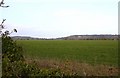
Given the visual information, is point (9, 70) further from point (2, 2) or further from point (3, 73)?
point (2, 2)

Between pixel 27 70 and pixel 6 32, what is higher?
pixel 6 32

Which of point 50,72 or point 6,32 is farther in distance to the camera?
point 6,32

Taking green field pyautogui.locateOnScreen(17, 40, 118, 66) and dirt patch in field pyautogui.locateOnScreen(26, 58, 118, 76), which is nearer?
dirt patch in field pyautogui.locateOnScreen(26, 58, 118, 76)

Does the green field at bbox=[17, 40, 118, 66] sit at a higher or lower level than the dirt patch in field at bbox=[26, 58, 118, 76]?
lower

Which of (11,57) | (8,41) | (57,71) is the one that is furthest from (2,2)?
(8,41)

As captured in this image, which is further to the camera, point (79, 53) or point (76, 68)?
point (79, 53)

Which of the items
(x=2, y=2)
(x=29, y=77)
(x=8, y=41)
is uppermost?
(x=2, y=2)

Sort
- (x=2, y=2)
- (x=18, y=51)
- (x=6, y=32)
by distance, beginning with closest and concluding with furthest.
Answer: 1. (x=2, y=2)
2. (x=6, y=32)
3. (x=18, y=51)

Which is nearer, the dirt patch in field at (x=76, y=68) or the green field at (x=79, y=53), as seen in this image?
the dirt patch in field at (x=76, y=68)

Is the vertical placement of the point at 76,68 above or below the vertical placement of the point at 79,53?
above

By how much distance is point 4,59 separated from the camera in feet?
24.6

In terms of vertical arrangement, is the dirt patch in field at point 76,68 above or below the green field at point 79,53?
above

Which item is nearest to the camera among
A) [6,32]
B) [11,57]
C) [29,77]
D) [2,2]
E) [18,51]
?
[2,2]

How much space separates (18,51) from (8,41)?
0.47 metres
